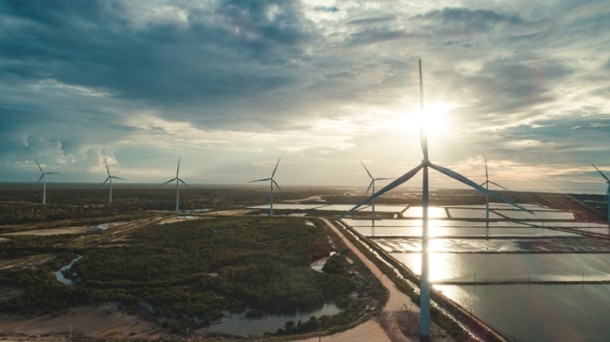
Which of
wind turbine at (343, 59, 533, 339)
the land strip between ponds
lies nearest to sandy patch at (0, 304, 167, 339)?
wind turbine at (343, 59, 533, 339)

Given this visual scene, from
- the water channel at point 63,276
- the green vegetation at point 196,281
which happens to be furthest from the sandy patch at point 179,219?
the water channel at point 63,276

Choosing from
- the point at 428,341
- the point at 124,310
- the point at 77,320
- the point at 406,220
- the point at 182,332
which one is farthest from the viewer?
the point at 406,220

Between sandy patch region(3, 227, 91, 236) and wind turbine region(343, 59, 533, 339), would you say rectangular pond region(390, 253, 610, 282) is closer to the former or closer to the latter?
wind turbine region(343, 59, 533, 339)

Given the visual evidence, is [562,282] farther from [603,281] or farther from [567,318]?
[567,318]

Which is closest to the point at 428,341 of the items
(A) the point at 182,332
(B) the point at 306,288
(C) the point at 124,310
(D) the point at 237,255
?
(B) the point at 306,288

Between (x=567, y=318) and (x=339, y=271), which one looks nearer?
(x=567, y=318)

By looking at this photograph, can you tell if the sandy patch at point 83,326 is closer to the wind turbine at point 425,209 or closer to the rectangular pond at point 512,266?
the wind turbine at point 425,209

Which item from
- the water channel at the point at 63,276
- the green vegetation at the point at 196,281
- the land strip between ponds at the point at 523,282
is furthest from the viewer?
the land strip between ponds at the point at 523,282

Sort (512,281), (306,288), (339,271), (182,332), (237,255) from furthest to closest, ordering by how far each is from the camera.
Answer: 1. (237,255)
2. (339,271)
3. (512,281)
4. (306,288)
5. (182,332)
